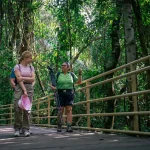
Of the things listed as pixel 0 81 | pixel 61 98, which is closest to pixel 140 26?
pixel 61 98

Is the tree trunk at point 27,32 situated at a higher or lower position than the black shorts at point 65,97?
higher

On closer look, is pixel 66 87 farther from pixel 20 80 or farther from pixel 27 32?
pixel 27 32

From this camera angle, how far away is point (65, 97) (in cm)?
744

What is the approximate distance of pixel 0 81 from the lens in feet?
65.6

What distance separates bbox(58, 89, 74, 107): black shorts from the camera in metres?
7.40

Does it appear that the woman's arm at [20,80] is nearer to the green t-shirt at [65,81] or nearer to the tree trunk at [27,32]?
the green t-shirt at [65,81]

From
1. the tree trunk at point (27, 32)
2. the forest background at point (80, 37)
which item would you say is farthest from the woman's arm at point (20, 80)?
the tree trunk at point (27, 32)

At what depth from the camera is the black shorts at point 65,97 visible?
7.40 meters

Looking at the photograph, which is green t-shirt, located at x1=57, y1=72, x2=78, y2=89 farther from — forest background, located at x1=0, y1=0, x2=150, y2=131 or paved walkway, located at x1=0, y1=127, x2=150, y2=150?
paved walkway, located at x1=0, y1=127, x2=150, y2=150

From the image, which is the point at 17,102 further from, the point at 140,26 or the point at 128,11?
the point at 140,26

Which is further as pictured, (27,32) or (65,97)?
(27,32)

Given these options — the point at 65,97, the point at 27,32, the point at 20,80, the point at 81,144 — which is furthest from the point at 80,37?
the point at 81,144

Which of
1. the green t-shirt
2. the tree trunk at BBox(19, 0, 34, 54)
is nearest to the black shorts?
the green t-shirt

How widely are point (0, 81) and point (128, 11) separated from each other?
13569mm
